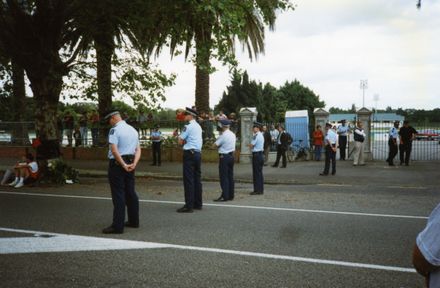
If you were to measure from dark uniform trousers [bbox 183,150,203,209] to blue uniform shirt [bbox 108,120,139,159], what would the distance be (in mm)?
1877

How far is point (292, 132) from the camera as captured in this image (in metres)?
24.2

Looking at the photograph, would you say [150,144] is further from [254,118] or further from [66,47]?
[66,47]

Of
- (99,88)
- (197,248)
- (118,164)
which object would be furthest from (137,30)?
(197,248)

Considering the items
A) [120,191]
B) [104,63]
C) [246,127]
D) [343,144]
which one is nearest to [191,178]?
[120,191]

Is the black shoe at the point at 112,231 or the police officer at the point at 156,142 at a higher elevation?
the police officer at the point at 156,142

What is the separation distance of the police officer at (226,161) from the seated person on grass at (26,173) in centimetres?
579

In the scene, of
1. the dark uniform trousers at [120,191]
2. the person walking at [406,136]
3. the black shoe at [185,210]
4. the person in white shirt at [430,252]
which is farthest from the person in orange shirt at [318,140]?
the person in white shirt at [430,252]

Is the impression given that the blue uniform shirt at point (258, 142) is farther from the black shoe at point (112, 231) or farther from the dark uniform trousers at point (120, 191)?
the black shoe at point (112, 231)

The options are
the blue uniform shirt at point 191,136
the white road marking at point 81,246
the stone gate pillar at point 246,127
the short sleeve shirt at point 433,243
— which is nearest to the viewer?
the short sleeve shirt at point 433,243

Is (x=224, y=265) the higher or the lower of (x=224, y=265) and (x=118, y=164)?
the lower

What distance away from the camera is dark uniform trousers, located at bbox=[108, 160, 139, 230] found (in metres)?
7.18

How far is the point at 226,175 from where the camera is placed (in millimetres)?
10617

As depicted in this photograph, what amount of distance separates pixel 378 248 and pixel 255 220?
7.78ft

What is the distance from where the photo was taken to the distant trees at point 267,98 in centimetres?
6284
